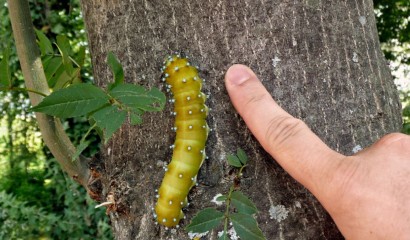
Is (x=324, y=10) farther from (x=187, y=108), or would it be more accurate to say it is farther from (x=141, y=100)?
(x=141, y=100)

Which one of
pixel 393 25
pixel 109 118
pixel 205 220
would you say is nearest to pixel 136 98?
pixel 109 118

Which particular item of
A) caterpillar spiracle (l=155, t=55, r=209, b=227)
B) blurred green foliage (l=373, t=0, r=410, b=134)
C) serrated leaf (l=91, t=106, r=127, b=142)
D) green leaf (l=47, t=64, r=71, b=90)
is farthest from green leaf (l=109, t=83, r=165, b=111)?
blurred green foliage (l=373, t=0, r=410, b=134)

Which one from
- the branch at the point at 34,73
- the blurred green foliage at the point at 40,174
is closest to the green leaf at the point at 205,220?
the branch at the point at 34,73

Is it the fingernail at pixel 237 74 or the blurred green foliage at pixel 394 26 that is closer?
the fingernail at pixel 237 74

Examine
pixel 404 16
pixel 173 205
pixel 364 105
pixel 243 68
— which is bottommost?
pixel 173 205

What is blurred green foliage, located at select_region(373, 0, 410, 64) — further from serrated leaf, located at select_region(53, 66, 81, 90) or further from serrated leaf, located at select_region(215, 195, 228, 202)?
serrated leaf, located at select_region(215, 195, 228, 202)

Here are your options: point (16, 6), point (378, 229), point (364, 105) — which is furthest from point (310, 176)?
point (16, 6)

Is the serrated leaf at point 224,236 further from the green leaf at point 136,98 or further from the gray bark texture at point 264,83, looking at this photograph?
the green leaf at point 136,98

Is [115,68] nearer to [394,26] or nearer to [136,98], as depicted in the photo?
[136,98]
